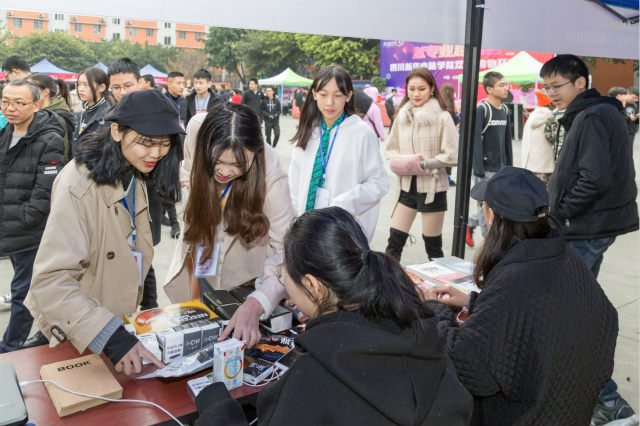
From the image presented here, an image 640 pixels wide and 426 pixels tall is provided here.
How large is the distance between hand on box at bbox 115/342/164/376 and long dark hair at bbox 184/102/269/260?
2.14 feet

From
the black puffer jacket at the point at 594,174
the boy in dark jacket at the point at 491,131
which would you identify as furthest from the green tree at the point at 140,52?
the black puffer jacket at the point at 594,174

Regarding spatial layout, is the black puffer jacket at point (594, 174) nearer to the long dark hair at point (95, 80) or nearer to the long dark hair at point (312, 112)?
the long dark hair at point (312, 112)

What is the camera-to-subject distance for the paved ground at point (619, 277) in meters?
3.09

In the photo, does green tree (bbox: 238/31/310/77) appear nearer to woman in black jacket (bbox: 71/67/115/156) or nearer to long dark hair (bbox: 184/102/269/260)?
woman in black jacket (bbox: 71/67/115/156)

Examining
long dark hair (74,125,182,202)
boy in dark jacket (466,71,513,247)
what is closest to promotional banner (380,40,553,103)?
boy in dark jacket (466,71,513,247)

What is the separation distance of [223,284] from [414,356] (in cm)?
137

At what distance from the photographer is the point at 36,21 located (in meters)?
67.8

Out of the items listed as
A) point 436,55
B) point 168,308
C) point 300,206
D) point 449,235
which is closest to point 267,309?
point 168,308

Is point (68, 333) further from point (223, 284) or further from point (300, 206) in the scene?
point (300, 206)

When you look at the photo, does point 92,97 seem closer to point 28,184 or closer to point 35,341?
point 28,184

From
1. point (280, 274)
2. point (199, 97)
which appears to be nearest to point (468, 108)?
point (280, 274)

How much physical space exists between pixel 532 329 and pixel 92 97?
13.6 ft

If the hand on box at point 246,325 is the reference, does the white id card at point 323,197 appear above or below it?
above

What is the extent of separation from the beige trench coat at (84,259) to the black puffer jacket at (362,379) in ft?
2.64
